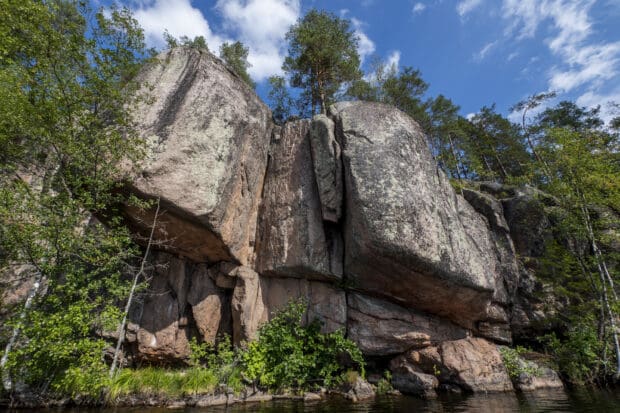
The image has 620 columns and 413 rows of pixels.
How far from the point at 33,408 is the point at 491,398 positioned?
545 inches

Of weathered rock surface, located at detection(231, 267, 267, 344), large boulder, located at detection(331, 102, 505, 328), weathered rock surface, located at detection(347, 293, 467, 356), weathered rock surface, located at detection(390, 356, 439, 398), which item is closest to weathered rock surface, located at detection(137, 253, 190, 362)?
weathered rock surface, located at detection(231, 267, 267, 344)

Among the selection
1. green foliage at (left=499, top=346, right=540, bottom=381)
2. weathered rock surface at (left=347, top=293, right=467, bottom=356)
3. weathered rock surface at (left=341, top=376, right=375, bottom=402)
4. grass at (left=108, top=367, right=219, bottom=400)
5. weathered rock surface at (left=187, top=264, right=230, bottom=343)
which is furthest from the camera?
weathered rock surface at (left=187, top=264, right=230, bottom=343)

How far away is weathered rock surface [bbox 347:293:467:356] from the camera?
37.3 feet

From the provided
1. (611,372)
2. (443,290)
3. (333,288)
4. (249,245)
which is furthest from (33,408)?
(611,372)

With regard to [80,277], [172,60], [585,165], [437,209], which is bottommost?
[80,277]

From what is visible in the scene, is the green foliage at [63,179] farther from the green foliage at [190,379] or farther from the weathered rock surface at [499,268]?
the weathered rock surface at [499,268]

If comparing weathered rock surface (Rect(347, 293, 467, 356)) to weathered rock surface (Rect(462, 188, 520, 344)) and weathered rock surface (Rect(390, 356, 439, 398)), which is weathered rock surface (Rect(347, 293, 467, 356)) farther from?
weathered rock surface (Rect(462, 188, 520, 344))

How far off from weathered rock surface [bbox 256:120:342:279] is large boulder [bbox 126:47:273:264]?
2.48ft

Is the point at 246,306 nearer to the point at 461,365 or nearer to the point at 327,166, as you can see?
the point at 327,166

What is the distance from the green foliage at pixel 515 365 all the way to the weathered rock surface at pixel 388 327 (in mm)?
1972

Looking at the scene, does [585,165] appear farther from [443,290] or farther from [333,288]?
[333,288]

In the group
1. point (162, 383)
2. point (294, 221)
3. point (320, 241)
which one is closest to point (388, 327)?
point (320, 241)

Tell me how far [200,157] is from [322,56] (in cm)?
1264

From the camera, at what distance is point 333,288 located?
12148 mm
